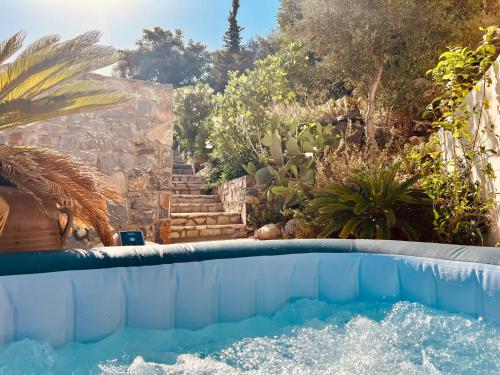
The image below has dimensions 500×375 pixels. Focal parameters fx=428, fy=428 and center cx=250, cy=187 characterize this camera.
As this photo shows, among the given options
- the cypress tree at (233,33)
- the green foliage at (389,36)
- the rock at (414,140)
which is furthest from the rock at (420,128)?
the cypress tree at (233,33)

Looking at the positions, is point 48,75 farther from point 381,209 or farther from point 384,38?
point 384,38

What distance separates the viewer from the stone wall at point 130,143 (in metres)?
5.86

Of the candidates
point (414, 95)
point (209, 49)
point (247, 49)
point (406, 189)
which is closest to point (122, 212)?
point (406, 189)

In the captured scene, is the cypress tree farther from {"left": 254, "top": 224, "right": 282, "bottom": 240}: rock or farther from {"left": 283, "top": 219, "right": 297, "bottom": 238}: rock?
{"left": 283, "top": 219, "right": 297, "bottom": 238}: rock

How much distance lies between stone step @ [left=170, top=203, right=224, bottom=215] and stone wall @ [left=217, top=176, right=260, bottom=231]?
43cm

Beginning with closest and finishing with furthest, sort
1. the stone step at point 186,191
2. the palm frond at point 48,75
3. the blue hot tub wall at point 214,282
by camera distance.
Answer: the blue hot tub wall at point 214,282, the palm frond at point 48,75, the stone step at point 186,191

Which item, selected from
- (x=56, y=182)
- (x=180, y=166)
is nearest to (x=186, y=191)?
(x=180, y=166)

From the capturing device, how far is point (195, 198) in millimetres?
10016

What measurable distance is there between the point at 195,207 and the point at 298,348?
275 inches

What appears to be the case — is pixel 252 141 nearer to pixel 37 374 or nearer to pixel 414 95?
pixel 414 95

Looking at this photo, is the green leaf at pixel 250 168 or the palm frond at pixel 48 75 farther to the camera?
the green leaf at pixel 250 168

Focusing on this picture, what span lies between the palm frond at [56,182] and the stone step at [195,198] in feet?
19.2

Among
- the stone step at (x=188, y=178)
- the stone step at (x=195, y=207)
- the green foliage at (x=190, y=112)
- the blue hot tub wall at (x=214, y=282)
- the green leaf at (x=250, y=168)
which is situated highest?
the green foliage at (x=190, y=112)

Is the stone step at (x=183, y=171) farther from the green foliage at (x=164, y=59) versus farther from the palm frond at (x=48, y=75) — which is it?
the green foliage at (x=164, y=59)
